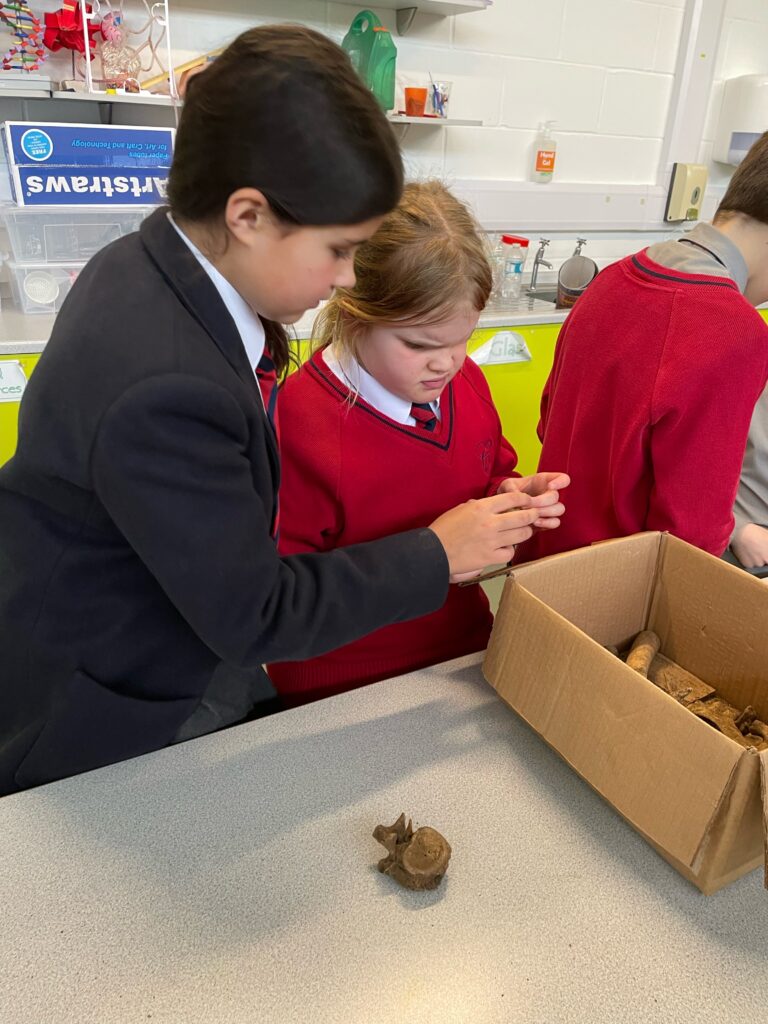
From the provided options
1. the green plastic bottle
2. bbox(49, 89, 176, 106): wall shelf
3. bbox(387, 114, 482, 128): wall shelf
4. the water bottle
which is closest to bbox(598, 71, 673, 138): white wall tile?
bbox(387, 114, 482, 128): wall shelf

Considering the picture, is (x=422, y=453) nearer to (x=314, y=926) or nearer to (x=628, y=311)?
(x=628, y=311)

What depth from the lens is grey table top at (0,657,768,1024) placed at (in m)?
0.55

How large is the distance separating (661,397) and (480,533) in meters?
0.33

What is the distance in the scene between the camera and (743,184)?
1110mm

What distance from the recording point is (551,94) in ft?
9.18

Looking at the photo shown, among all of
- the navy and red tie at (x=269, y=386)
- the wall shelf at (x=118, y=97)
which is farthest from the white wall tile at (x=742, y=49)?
the navy and red tie at (x=269, y=386)

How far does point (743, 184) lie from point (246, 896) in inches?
43.2

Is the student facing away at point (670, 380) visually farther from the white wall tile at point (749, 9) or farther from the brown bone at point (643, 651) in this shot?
the white wall tile at point (749, 9)

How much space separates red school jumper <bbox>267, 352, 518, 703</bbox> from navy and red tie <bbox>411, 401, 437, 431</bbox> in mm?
12

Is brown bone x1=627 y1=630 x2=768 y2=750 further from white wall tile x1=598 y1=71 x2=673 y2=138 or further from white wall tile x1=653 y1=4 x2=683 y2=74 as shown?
white wall tile x1=653 y1=4 x2=683 y2=74

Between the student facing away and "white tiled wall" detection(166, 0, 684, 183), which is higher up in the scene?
"white tiled wall" detection(166, 0, 684, 183)

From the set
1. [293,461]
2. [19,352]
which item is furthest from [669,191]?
[293,461]

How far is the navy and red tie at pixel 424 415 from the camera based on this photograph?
1037 millimetres

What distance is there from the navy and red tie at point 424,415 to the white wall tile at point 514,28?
6.73 feet
